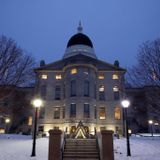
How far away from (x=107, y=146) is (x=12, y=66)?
13241 millimetres

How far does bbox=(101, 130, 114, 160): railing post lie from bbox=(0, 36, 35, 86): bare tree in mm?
11999

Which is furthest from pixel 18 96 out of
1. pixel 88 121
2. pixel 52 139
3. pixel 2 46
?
pixel 52 139

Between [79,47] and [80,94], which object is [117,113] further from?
[79,47]

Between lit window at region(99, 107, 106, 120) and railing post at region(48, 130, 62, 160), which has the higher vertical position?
lit window at region(99, 107, 106, 120)

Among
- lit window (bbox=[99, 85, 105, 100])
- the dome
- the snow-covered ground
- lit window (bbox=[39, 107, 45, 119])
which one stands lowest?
the snow-covered ground

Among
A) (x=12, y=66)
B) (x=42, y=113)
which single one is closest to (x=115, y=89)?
(x=42, y=113)

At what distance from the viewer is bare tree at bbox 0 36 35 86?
2125 centimetres

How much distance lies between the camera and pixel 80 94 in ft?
131

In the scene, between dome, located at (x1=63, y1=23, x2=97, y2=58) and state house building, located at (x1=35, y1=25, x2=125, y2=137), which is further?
dome, located at (x1=63, y1=23, x2=97, y2=58)

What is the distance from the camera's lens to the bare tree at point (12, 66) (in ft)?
69.7

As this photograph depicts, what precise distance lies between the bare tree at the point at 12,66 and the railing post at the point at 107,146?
472 inches

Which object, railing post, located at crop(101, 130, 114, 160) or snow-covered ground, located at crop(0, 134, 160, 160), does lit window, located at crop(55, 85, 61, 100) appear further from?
railing post, located at crop(101, 130, 114, 160)

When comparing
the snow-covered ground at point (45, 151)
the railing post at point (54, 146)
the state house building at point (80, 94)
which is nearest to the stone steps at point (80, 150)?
the snow-covered ground at point (45, 151)

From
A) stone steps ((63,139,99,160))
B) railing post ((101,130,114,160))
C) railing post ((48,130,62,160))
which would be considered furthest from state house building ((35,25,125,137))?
railing post ((48,130,62,160))
